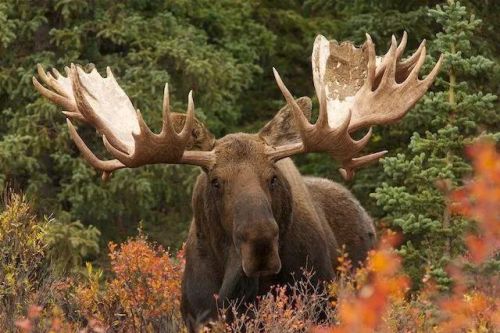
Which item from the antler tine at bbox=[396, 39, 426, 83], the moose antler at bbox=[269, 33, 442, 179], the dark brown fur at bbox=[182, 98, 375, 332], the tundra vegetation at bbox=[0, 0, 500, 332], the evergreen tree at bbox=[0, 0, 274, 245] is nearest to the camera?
the dark brown fur at bbox=[182, 98, 375, 332]

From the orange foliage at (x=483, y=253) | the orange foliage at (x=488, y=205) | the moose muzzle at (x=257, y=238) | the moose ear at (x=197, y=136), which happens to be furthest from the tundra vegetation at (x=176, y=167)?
the orange foliage at (x=488, y=205)

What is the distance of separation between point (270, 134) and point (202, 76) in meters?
6.84

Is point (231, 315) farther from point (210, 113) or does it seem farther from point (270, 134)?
point (210, 113)

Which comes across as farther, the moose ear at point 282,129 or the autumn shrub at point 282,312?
the moose ear at point 282,129

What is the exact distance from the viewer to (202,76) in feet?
54.1

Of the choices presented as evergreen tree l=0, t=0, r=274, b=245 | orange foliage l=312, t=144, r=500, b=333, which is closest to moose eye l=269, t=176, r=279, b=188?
orange foliage l=312, t=144, r=500, b=333

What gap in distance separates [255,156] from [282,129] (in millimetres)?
527

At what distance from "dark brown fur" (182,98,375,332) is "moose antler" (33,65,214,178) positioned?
280mm

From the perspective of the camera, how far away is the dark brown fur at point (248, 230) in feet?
29.2

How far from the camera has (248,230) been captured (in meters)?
8.80

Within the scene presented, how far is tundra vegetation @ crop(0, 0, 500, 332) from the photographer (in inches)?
401

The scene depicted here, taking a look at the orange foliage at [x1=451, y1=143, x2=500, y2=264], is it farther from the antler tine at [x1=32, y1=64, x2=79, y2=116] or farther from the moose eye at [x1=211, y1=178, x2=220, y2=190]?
the antler tine at [x1=32, y1=64, x2=79, y2=116]

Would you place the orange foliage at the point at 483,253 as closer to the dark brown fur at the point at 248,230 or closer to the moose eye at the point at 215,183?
the dark brown fur at the point at 248,230

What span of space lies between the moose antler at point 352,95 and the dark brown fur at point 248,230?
0.25m
